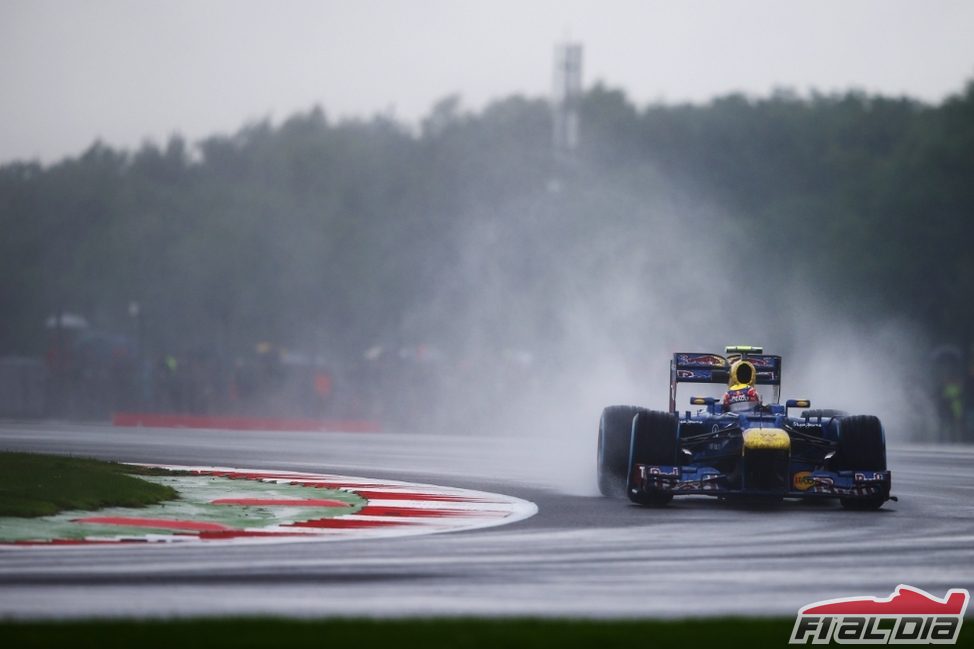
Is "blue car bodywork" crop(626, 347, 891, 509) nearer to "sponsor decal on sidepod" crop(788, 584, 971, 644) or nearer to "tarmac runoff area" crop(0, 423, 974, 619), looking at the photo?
"tarmac runoff area" crop(0, 423, 974, 619)

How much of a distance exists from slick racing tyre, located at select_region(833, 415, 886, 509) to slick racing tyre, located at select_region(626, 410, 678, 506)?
1.63 m

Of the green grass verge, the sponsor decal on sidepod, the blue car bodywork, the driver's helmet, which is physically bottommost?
the sponsor decal on sidepod

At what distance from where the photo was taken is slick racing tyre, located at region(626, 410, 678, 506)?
1553 cm

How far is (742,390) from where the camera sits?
16672 millimetres

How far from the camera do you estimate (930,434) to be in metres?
34.9

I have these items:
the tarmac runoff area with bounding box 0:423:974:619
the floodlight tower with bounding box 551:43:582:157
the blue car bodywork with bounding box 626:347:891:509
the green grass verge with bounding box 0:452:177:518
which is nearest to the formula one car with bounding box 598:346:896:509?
the blue car bodywork with bounding box 626:347:891:509

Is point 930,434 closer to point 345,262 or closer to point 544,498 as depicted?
point 544,498

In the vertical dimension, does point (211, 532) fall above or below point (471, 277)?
below

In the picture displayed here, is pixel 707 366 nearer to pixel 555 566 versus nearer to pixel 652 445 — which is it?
pixel 652 445

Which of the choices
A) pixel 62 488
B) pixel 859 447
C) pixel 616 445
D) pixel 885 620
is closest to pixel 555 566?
pixel 885 620

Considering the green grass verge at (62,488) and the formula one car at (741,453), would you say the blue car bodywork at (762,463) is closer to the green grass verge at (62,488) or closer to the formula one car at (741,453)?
the formula one car at (741,453)

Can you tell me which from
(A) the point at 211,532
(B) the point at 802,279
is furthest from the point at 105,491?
(B) the point at 802,279

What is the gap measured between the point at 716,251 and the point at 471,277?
10.1 meters

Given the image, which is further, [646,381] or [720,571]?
[646,381]
